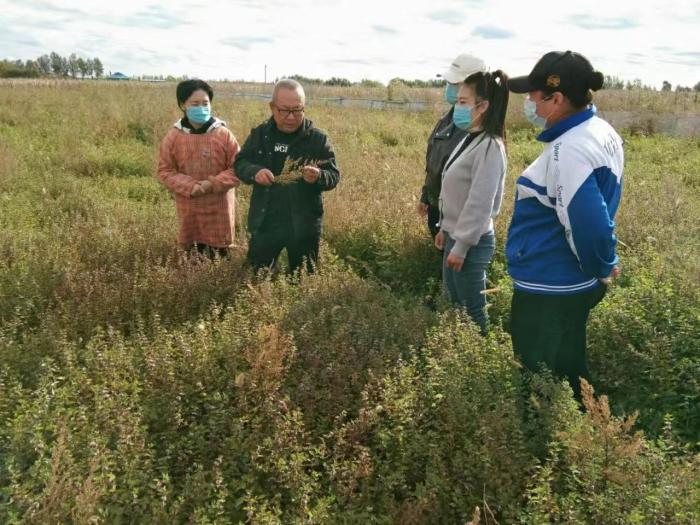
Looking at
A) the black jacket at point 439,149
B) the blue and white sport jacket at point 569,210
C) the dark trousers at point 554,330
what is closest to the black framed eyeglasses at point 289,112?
the black jacket at point 439,149

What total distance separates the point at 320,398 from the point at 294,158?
1.91m

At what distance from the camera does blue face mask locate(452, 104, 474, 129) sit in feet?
10.8

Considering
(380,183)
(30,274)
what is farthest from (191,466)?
(380,183)

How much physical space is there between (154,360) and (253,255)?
1.52m

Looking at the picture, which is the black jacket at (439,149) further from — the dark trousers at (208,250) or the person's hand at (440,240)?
the dark trousers at (208,250)

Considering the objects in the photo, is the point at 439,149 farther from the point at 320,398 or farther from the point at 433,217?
the point at 320,398

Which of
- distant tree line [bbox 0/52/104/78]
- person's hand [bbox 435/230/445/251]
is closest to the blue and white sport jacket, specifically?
person's hand [bbox 435/230/445/251]

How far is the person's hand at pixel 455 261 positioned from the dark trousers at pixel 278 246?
1.12 meters

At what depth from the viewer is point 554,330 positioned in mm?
2820

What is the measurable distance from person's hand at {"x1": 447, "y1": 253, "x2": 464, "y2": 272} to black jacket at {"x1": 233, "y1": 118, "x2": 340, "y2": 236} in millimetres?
1070

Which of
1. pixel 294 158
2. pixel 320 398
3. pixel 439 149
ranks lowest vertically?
pixel 320 398

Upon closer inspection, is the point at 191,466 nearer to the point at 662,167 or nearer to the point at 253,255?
the point at 253,255

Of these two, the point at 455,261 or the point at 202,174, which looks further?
the point at 202,174

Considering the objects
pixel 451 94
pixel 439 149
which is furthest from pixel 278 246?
pixel 451 94
